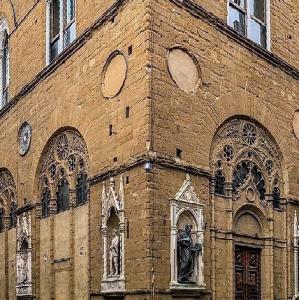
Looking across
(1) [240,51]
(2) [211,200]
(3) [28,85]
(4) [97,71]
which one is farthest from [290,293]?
(3) [28,85]

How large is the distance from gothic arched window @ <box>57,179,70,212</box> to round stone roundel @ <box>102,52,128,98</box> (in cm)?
308

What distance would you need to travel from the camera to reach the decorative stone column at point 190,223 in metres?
13.2

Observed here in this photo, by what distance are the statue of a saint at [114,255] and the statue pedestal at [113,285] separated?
0.14 metres

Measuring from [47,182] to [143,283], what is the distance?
590 cm

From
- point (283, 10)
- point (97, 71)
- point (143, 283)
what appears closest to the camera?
point (143, 283)

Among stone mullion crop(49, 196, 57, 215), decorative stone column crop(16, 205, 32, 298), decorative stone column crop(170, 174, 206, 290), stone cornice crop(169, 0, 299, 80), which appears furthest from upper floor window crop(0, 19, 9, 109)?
decorative stone column crop(170, 174, 206, 290)

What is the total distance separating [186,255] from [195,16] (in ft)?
17.0

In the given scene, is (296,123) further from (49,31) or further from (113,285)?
(49,31)

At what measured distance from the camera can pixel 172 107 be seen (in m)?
13.9

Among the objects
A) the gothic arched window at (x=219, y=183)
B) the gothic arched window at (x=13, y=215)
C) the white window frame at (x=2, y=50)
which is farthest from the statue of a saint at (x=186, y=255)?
the white window frame at (x=2, y=50)

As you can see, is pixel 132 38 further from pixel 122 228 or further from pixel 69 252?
pixel 69 252

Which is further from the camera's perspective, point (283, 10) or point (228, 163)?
point (283, 10)

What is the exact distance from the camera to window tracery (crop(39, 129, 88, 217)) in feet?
53.2

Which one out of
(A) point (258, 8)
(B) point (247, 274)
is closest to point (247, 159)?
(B) point (247, 274)
